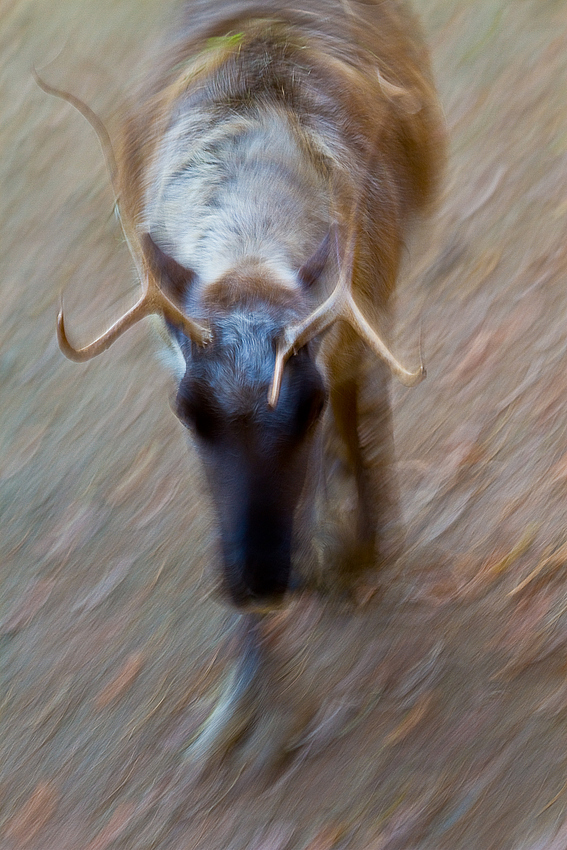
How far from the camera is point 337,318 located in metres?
2.17

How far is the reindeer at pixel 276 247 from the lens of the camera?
7.29 feet

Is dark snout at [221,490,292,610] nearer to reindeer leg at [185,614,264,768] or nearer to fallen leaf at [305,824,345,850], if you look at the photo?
reindeer leg at [185,614,264,768]

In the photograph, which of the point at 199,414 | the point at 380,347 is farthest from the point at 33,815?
the point at 380,347

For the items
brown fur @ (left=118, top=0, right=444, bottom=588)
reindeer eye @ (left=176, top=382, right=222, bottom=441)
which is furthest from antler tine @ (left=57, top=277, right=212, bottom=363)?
brown fur @ (left=118, top=0, right=444, bottom=588)

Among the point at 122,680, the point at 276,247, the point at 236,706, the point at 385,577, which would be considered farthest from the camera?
the point at 385,577

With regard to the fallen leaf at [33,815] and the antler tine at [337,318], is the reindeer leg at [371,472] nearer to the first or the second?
the antler tine at [337,318]

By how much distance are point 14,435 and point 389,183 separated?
202 cm

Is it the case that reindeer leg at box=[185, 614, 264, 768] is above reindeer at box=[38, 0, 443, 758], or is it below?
below

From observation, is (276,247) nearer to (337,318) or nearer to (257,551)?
(337,318)

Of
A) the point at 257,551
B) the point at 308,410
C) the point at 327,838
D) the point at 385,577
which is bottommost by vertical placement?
the point at 327,838

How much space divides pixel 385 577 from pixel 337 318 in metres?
1.40

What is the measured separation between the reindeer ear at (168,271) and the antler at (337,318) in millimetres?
339

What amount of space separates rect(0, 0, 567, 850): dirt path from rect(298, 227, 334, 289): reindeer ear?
35.8 inches

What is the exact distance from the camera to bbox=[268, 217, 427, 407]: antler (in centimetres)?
210
